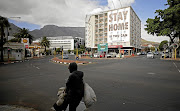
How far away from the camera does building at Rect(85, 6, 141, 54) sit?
2581 inches

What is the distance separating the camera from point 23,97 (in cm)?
508

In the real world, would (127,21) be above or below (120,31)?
above

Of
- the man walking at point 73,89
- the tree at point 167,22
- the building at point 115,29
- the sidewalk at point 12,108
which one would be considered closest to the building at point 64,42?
the building at point 115,29

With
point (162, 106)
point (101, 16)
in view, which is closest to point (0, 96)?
point (162, 106)

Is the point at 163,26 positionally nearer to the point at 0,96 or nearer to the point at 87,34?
the point at 0,96

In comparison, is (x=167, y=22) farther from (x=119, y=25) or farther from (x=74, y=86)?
(x=119, y=25)

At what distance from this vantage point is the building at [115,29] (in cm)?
6556

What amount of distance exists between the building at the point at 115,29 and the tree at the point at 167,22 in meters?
29.9

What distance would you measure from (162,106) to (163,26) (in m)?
28.3

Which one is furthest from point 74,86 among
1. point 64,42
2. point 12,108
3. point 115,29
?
point 64,42

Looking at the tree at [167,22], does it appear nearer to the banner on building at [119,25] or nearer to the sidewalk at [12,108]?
the sidewalk at [12,108]

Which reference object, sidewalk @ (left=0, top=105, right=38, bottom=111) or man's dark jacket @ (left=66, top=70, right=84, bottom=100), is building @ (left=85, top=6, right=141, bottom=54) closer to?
sidewalk @ (left=0, top=105, right=38, bottom=111)

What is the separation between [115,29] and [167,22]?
42.9 meters

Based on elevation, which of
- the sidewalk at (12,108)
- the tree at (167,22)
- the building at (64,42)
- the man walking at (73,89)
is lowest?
the sidewalk at (12,108)
